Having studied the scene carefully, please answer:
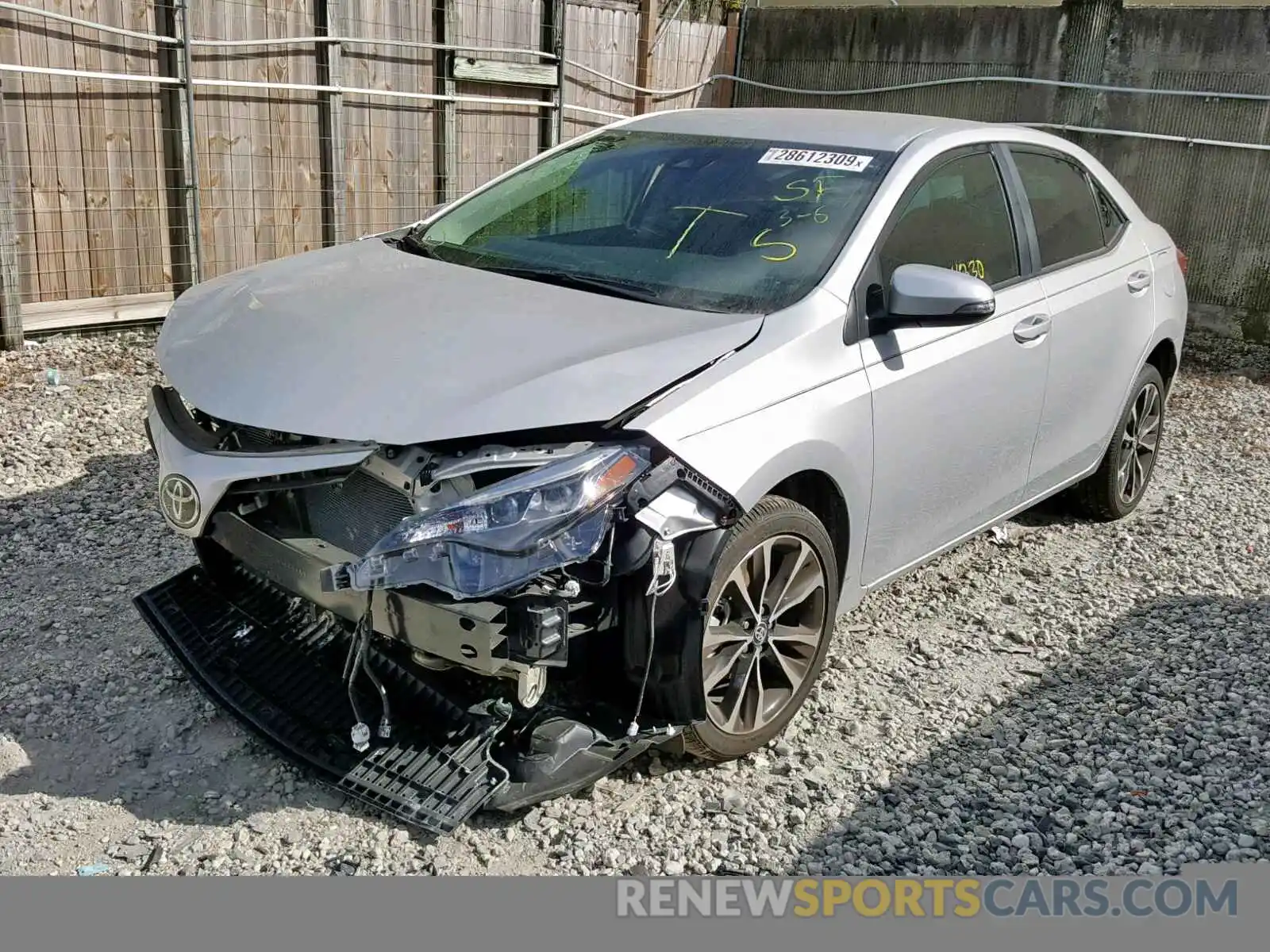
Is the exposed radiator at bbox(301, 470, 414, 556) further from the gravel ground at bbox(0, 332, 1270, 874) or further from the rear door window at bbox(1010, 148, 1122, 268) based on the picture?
the rear door window at bbox(1010, 148, 1122, 268)

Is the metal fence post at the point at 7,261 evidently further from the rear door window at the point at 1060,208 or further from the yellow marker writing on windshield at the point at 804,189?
the rear door window at the point at 1060,208

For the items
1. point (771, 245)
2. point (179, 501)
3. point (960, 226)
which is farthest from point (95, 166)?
point (960, 226)

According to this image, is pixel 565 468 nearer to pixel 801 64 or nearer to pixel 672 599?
pixel 672 599

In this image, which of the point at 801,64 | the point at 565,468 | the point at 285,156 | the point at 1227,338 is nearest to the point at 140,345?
the point at 285,156

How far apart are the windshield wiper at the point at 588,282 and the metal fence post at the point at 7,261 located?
13.7ft

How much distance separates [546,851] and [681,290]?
1.74m

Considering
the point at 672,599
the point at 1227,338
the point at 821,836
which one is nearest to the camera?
the point at 672,599

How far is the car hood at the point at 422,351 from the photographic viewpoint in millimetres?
3020

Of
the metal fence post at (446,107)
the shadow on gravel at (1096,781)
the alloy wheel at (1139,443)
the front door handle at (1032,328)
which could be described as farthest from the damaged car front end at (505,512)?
the metal fence post at (446,107)

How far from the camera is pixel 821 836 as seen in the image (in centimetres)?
334

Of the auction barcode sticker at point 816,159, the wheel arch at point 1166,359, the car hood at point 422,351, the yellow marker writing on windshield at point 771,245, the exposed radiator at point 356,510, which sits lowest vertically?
the wheel arch at point 1166,359

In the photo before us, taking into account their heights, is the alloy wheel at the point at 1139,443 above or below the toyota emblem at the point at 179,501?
below

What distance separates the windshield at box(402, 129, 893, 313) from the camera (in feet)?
12.4

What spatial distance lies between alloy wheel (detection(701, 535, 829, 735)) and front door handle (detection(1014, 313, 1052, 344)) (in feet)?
4.67
